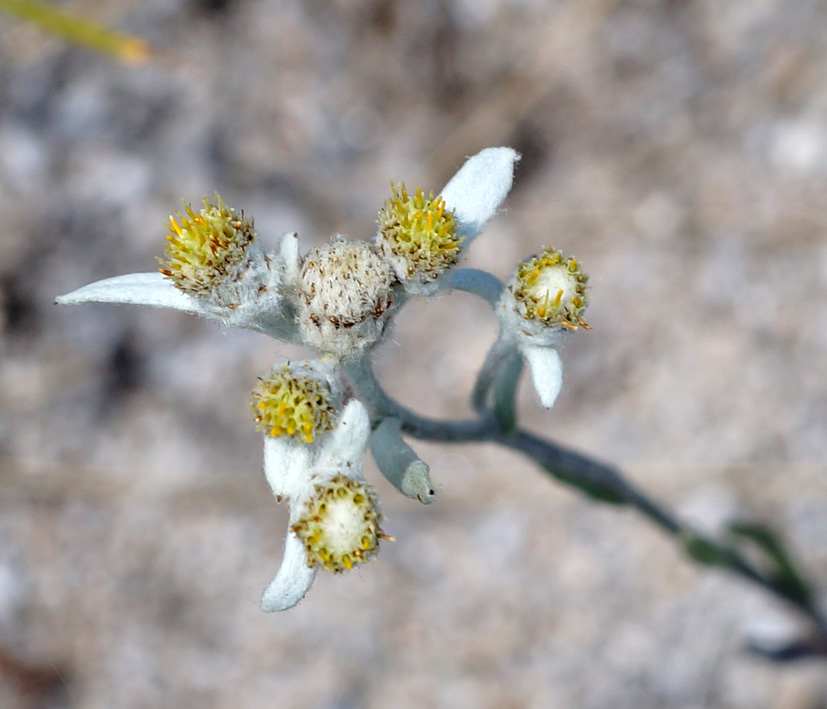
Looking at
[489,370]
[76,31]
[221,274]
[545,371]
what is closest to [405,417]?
[489,370]

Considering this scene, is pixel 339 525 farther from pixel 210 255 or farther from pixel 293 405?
pixel 210 255

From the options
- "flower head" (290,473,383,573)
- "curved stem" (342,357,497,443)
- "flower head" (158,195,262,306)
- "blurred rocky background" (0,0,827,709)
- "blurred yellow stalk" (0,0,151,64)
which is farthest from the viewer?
"blurred rocky background" (0,0,827,709)

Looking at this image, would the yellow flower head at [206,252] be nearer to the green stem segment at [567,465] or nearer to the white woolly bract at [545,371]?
the green stem segment at [567,465]

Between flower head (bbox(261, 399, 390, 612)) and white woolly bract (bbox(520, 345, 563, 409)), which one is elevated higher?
white woolly bract (bbox(520, 345, 563, 409))

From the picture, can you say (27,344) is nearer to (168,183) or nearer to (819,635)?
(168,183)

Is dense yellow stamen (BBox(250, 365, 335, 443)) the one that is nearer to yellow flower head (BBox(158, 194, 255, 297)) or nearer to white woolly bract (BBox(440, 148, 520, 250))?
yellow flower head (BBox(158, 194, 255, 297))

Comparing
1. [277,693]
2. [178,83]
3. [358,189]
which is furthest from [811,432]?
[178,83]

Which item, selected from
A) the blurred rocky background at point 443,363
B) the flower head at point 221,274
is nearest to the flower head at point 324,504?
the flower head at point 221,274

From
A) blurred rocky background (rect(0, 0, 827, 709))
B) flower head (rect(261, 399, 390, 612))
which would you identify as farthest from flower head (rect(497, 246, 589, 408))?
blurred rocky background (rect(0, 0, 827, 709))
